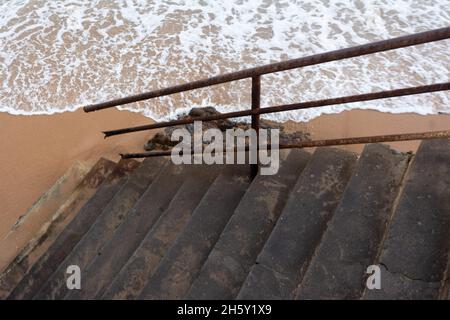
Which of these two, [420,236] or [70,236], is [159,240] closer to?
[70,236]

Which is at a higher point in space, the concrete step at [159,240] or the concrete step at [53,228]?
the concrete step at [159,240]

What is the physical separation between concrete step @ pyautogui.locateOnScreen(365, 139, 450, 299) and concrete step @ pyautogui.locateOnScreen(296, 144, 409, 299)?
10 cm

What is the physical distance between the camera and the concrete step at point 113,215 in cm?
284

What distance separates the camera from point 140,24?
6398 mm

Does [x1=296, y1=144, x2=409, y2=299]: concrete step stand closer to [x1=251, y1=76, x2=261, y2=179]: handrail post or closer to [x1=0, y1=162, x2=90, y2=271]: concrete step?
[x1=251, y1=76, x2=261, y2=179]: handrail post

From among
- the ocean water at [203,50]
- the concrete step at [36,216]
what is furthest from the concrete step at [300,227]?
the concrete step at [36,216]

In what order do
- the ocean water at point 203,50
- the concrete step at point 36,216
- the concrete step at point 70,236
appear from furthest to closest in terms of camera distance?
the ocean water at point 203,50 → the concrete step at point 36,216 → the concrete step at point 70,236

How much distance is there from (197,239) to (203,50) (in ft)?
12.9

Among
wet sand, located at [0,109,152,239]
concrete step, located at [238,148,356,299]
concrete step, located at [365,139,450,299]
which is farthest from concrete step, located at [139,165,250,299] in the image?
wet sand, located at [0,109,152,239]

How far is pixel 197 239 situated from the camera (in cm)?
258

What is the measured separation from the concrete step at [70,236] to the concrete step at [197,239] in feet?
3.65

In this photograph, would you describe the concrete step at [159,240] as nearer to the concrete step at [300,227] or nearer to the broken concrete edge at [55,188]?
the concrete step at [300,227]
